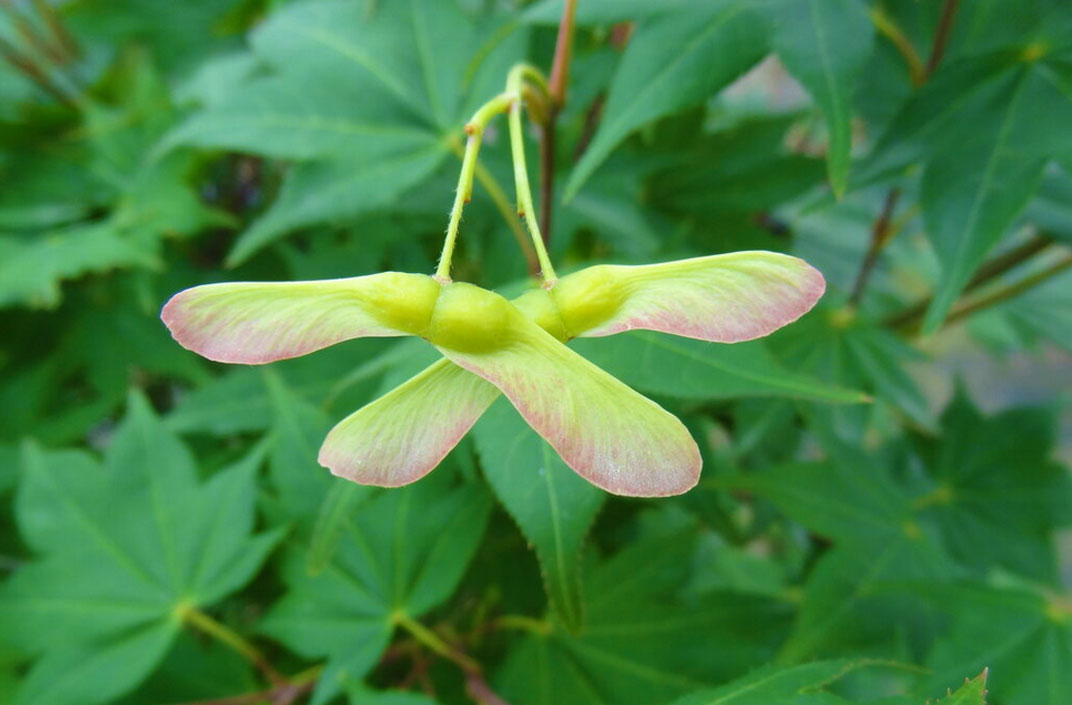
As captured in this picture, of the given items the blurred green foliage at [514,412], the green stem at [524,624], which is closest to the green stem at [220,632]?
the blurred green foliage at [514,412]

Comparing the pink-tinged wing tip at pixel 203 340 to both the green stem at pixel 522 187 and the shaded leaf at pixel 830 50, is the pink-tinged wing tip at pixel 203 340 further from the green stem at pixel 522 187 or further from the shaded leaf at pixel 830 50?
the shaded leaf at pixel 830 50

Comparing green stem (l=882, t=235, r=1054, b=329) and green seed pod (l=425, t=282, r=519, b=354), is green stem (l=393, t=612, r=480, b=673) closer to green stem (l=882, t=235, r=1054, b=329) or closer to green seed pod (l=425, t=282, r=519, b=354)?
green seed pod (l=425, t=282, r=519, b=354)

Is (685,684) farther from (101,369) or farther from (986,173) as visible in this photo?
(101,369)

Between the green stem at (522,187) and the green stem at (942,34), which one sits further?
the green stem at (942,34)

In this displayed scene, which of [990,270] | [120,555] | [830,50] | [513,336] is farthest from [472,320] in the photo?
[990,270]

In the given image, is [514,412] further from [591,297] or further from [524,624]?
[524,624]

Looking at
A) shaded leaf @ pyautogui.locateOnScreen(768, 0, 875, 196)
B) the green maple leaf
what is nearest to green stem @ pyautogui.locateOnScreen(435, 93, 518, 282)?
shaded leaf @ pyautogui.locateOnScreen(768, 0, 875, 196)

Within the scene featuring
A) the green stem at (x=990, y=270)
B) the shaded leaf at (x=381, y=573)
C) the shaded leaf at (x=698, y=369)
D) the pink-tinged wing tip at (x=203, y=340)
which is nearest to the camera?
the pink-tinged wing tip at (x=203, y=340)
